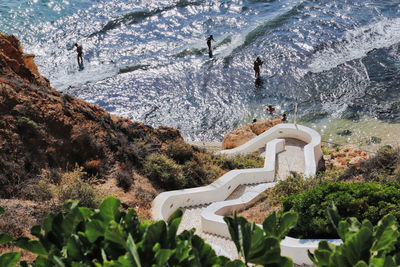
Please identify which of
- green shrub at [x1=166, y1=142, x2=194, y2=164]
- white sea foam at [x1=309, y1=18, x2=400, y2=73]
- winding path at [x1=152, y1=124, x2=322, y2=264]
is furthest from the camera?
white sea foam at [x1=309, y1=18, x2=400, y2=73]

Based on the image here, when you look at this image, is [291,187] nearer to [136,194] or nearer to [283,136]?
[136,194]

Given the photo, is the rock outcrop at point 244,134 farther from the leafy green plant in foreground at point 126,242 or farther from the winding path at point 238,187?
the leafy green plant in foreground at point 126,242

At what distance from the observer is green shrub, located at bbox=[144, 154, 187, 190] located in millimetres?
13070

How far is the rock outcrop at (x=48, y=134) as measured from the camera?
11.1 m

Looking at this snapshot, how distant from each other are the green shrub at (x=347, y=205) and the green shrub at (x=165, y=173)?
15.3 ft

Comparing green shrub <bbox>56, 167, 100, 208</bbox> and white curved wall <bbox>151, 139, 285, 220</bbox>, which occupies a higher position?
green shrub <bbox>56, 167, 100, 208</bbox>

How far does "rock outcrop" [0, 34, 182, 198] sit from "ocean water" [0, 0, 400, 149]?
6473 millimetres

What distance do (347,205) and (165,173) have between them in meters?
5.79

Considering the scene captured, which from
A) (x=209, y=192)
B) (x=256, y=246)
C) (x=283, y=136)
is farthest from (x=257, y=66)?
(x=256, y=246)

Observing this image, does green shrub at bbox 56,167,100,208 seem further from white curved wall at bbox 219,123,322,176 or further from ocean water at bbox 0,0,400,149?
ocean water at bbox 0,0,400,149

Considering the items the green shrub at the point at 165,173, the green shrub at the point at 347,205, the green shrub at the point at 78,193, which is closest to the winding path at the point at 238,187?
the green shrub at the point at 165,173

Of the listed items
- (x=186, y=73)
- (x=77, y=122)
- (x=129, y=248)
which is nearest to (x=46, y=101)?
(x=77, y=122)

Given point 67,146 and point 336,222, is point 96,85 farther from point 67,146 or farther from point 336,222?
point 336,222

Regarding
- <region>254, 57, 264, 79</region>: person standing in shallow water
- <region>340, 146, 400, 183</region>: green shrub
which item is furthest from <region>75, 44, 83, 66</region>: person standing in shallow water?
<region>340, 146, 400, 183</region>: green shrub
